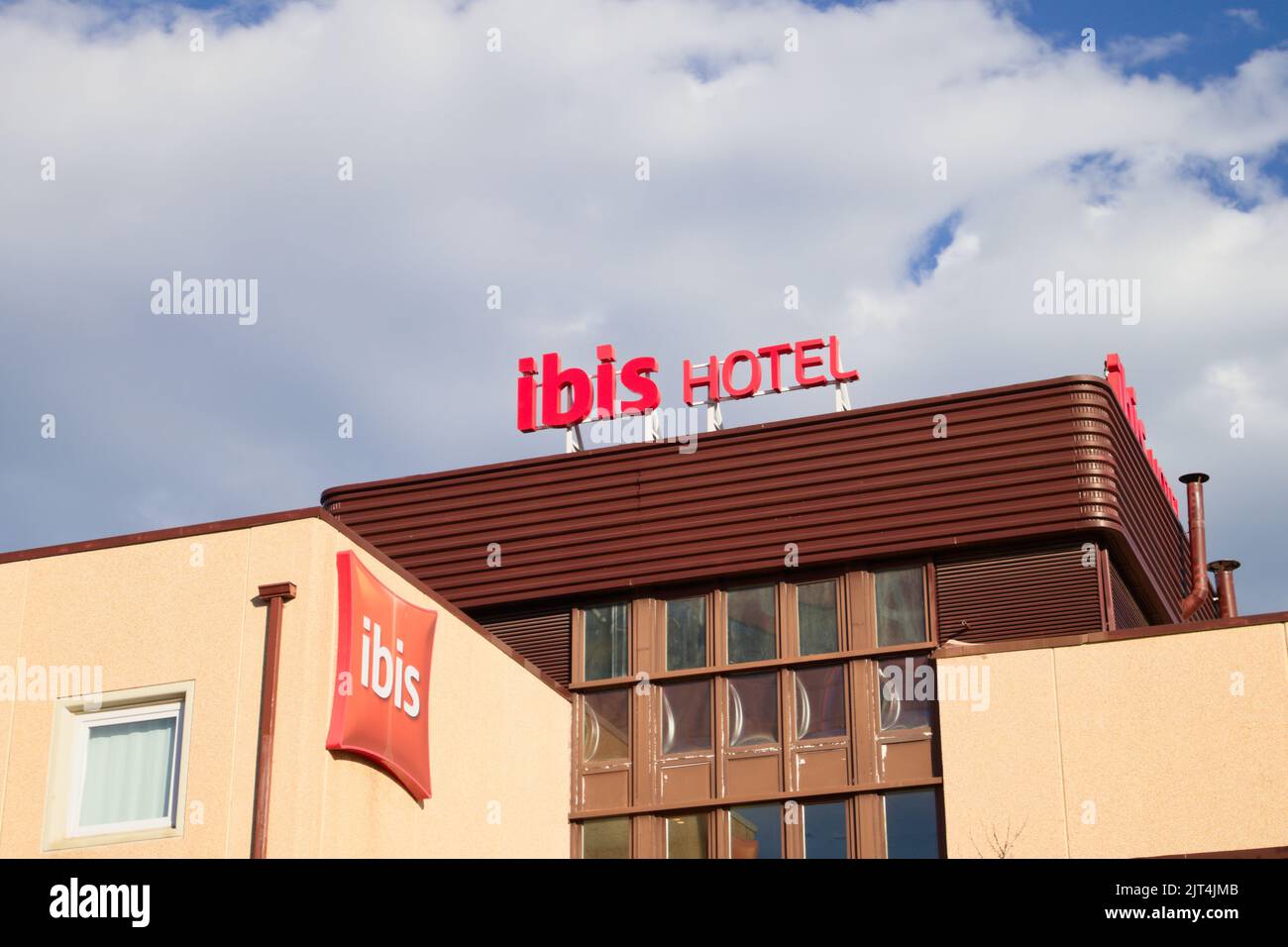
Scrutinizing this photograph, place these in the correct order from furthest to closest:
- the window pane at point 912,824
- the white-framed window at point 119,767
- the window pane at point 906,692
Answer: the window pane at point 906,692
the window pane at point 912,824
the white-framed window at point 119,767

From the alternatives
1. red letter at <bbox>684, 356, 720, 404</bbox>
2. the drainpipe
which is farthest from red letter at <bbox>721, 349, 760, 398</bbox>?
the drainpipe

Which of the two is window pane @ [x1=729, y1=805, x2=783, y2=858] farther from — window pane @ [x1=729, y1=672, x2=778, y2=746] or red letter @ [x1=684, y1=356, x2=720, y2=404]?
red letter @ [x1=684, y1=356, x2=720, y2=404]

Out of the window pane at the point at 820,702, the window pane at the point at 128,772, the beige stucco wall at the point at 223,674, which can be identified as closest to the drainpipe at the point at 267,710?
the beige stucco wall at the point at 223,674

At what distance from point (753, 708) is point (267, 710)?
867 centimetres

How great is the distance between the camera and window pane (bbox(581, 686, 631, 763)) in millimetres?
24469

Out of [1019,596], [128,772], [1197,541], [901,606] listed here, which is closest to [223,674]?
[128,772]

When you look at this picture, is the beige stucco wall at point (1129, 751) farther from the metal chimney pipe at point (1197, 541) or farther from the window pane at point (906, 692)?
the metal chimney pipe at point (1197, 541)

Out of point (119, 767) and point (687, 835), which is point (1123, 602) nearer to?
point (687, 835)

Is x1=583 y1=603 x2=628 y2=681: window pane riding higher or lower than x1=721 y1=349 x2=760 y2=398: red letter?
lower

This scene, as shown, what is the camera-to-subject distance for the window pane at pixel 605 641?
2502 centimetres

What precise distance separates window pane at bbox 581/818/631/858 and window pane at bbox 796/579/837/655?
349 centimetres

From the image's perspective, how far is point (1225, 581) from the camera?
31.5m

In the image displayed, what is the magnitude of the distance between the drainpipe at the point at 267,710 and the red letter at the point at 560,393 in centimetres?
1016

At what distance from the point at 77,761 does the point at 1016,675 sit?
11221 mm
